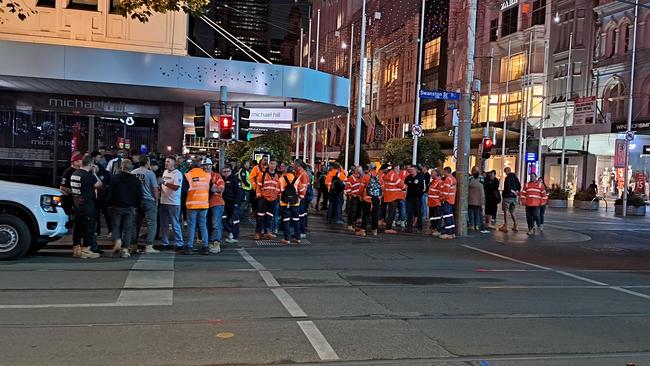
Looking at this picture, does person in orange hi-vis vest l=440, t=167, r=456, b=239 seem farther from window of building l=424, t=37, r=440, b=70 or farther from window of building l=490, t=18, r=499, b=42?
window of building l=424, t=37, r=440, b=70

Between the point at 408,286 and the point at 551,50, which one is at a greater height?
the point at 551,50

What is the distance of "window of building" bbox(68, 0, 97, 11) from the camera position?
20141 mm

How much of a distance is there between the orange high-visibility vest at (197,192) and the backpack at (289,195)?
242 cm

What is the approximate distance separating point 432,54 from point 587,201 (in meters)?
28.9

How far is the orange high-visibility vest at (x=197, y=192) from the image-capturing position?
37.4ft

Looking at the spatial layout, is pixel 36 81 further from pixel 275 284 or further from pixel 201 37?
pixel 201 37

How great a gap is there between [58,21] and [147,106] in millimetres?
3951

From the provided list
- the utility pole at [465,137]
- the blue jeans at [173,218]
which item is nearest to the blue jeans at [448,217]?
the utility pole at [465,137]

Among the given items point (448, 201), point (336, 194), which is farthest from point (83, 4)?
point (448, 201)

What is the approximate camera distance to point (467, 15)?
16281 millimetres

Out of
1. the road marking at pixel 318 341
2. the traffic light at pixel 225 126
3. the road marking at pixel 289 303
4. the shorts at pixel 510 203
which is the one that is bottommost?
the road marking at pixel 289 303

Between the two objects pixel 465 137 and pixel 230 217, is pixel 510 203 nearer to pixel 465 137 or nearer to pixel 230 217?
pixel 465 137

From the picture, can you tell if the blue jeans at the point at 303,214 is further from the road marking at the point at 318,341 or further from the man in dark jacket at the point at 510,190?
the road marking at the point at 318,341

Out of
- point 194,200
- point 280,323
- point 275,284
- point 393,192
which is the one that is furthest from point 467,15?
point 280,323
